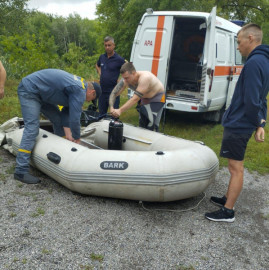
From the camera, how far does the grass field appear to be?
4.71m

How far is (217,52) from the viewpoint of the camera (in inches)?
217

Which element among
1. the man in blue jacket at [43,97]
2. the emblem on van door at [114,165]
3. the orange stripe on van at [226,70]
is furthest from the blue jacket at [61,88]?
the orange stripe on van at [226,70]

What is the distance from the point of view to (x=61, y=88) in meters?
3.38

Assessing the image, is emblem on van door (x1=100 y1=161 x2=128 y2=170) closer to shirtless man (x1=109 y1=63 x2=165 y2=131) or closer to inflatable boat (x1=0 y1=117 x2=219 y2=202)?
inflatable boat (x1=0 y1=117 x2=219 y2=202)

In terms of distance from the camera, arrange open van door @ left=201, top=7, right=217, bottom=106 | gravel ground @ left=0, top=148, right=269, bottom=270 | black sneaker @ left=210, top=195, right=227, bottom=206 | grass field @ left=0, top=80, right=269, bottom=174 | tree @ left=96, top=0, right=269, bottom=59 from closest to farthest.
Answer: gravel ground @ left=0, top=148, right=269, bottom=270
black sneaker @ left=210, top=195, right=227, bottom=206
grass field @ left=0, top=80, right=269, bottom=174
open van door @ left=201, top=7, right=217, bottom=106
tree @ left=96, top=0, right=269, bottom=59

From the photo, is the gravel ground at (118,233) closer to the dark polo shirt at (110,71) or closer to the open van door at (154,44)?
the dark polo shirt at (110,71)

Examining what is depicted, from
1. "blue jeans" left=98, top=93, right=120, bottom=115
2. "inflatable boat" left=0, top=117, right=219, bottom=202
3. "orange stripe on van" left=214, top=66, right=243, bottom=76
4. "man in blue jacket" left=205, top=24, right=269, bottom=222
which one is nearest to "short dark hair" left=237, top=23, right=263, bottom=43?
"man in blue jacket" left=205, top=24, right=269, bottom=222

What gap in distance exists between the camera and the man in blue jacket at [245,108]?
2.48 m

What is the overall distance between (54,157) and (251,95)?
88.8 inches

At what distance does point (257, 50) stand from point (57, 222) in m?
2.50

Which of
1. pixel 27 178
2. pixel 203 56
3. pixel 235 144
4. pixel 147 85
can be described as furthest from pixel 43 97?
pixel 203 56

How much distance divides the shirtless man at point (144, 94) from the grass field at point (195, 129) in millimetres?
1191

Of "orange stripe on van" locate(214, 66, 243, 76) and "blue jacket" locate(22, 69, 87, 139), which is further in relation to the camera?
"orange stripe on van" locate(214, 66, 243, 76)

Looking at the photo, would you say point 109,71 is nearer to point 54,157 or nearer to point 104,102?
point 104,102
